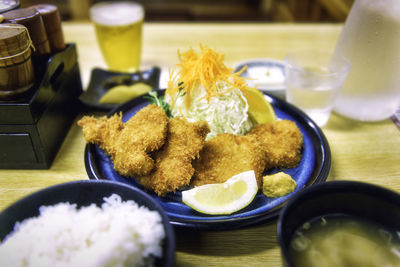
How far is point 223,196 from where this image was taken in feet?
3.84

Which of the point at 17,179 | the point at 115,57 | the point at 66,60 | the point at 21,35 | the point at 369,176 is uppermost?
the point at 21,35

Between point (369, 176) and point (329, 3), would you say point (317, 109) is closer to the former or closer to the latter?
point (369, 176)

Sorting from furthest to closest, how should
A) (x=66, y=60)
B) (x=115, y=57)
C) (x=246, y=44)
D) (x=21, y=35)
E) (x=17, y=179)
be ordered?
(x=246, y=44) → (x=115, y=57) → (x=66, y=60) → (x=17, y=179) → (x=21, y=35)

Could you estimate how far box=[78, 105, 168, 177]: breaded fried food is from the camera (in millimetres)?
1270

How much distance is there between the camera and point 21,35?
1.23 metres

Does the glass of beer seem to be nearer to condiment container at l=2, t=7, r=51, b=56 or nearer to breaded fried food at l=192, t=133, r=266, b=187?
condiment container at l=2, t=7, r=51, b=56

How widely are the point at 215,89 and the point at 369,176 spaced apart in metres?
0.85

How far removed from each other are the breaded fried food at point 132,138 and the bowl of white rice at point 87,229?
0.95 ft

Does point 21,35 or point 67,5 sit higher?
point 21,35

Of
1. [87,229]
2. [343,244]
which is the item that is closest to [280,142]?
[343,244]

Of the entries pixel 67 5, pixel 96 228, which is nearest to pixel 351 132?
pixel 96 228

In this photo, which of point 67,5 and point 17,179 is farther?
point 67,5

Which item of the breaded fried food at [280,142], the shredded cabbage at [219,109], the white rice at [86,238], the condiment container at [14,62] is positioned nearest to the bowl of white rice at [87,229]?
the white rice at [86,238]

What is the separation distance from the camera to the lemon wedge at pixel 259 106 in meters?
1.67
